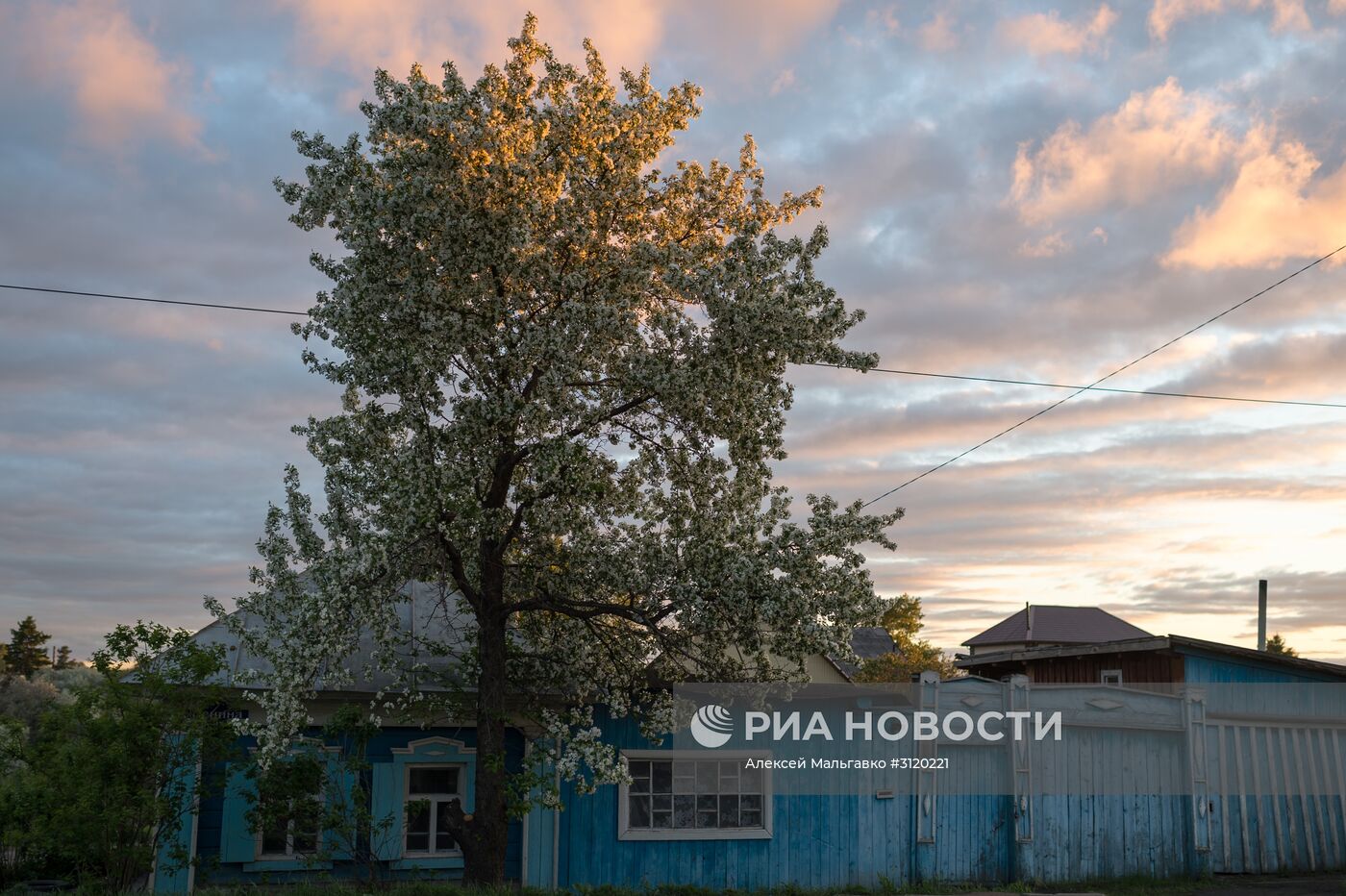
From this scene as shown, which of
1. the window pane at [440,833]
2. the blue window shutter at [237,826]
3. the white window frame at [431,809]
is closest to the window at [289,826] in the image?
the blue window shutter at [237,826]

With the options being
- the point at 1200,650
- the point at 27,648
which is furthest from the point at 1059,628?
the point at 27,648

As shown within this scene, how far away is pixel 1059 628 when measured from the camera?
178 ft

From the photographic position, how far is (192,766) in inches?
609

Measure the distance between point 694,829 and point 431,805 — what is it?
423 centimetres

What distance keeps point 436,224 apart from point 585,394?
9.76 ft

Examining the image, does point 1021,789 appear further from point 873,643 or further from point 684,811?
point 873,643

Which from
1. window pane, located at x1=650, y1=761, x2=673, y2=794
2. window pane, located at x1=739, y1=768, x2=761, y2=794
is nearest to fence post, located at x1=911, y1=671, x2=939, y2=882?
window pane, located at x1=739, y1=768, x2=761, y2=794

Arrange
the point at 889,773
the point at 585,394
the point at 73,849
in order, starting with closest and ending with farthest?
the point at 73,849
the point at 585,394
the point at 889,773

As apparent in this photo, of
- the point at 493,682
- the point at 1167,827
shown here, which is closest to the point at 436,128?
the point at 493,682

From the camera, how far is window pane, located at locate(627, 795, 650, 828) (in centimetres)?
1822

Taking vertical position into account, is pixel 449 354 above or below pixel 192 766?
above

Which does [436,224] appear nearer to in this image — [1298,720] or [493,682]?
[493,682]

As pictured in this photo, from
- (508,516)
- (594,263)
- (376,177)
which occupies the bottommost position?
Result: (508,516)

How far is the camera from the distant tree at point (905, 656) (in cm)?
4650
